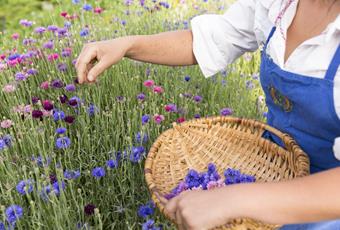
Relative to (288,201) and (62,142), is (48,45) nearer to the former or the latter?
(62,142)

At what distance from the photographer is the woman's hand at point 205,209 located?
0.81 metres

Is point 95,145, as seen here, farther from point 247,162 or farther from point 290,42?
point 290,42

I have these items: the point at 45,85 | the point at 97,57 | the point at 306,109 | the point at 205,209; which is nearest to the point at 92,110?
the point at 45,85

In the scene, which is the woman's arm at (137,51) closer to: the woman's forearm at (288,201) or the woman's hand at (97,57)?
the woman's hand at (97,57)

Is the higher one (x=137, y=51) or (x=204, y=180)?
(x=137, y=51)

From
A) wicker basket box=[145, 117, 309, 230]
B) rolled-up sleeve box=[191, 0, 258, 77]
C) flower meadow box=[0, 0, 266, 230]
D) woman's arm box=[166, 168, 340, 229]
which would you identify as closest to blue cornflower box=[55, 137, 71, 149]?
flower meadow box=[0, 0, 266, 230]

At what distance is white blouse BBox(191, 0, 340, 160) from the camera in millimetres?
1045

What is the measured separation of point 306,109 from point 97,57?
21.1 inches

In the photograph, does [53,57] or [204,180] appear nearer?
[204,180]

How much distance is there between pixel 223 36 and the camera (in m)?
1.42

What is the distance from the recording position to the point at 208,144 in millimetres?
1320

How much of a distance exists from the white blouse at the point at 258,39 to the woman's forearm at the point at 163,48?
0.09 feet

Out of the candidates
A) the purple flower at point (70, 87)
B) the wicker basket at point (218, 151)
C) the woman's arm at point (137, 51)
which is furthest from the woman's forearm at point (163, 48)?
the purple flower at point (70, 87)

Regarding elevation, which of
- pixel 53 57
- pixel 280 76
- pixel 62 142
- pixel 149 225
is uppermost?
pixel 280 76
